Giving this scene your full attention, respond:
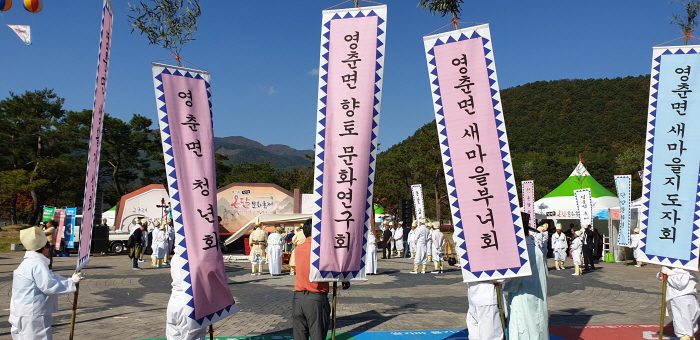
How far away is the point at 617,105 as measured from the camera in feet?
274

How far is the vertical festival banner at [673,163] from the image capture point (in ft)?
19.9

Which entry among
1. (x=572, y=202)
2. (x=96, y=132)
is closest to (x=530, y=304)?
(x=96, y=132)

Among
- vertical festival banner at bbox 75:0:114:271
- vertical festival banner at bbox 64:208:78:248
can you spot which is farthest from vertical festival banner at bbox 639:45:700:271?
vertical festival banner at bbox 64:208:78:248

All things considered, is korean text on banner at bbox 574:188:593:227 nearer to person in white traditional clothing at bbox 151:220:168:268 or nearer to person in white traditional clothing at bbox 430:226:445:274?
person in white traditional clothing at bbox 430:226:445:274

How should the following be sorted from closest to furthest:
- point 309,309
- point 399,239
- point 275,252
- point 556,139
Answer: point 309,309, point 275,252, point 399,239, point 556,139

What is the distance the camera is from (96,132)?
583 centimetres

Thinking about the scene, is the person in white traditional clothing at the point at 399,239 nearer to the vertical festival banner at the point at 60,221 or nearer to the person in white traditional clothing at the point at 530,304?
the vertical festival banner at the point at 60,221

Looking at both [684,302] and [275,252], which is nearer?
[684,302]

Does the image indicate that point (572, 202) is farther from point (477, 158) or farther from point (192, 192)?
point (192, 192)

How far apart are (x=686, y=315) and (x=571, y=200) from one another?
21.6 m

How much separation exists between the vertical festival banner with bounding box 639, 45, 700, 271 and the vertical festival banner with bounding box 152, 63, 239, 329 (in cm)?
501

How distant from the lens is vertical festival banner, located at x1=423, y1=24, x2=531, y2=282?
5.00 meters

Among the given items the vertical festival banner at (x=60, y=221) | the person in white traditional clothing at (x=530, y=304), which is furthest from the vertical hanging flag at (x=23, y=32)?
the vertical festival banner at (x=60, y=221)

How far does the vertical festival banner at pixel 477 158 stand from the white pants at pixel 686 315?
294 centimetres
